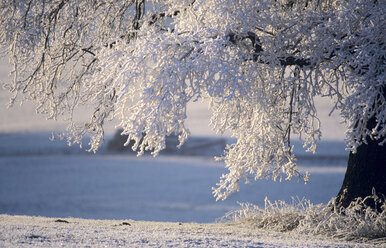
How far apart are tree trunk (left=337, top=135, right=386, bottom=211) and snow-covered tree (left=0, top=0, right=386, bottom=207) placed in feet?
0.11

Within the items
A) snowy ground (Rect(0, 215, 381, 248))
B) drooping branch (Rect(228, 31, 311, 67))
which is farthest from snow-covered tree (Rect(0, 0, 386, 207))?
snowy ground (Rect(0, 215, 381, 248))

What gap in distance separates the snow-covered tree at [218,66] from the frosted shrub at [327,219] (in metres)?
0.57

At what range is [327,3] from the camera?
9164 millimetres

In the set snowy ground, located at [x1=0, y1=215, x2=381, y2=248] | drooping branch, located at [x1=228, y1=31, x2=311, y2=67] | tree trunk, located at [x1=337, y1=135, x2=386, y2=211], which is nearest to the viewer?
snowy ground, located at [x1=0, y1=215, x2=381, y2=248]

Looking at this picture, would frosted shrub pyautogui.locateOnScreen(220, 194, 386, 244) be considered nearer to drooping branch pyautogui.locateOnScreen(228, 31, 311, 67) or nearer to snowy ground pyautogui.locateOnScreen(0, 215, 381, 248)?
snowy ground pyautogui.locateOnScreen(0, 215, 381, 248)

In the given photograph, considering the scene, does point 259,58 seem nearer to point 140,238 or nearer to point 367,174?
point 367,174

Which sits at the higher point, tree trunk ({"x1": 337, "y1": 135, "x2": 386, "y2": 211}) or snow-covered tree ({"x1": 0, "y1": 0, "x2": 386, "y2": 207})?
snow-covered tree ({"x1": 0, "y1": 0, "x2": 386, "y2": 207})

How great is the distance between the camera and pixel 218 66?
641 centimetres

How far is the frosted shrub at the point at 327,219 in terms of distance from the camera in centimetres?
761

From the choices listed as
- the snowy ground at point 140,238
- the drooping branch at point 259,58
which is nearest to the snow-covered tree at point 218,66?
the drooping branch at point 259,58

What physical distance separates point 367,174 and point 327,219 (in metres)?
1.13

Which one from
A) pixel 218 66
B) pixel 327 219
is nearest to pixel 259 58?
pixel 218 66

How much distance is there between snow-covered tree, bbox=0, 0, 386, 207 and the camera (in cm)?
651

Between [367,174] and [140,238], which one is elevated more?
[367,174]
